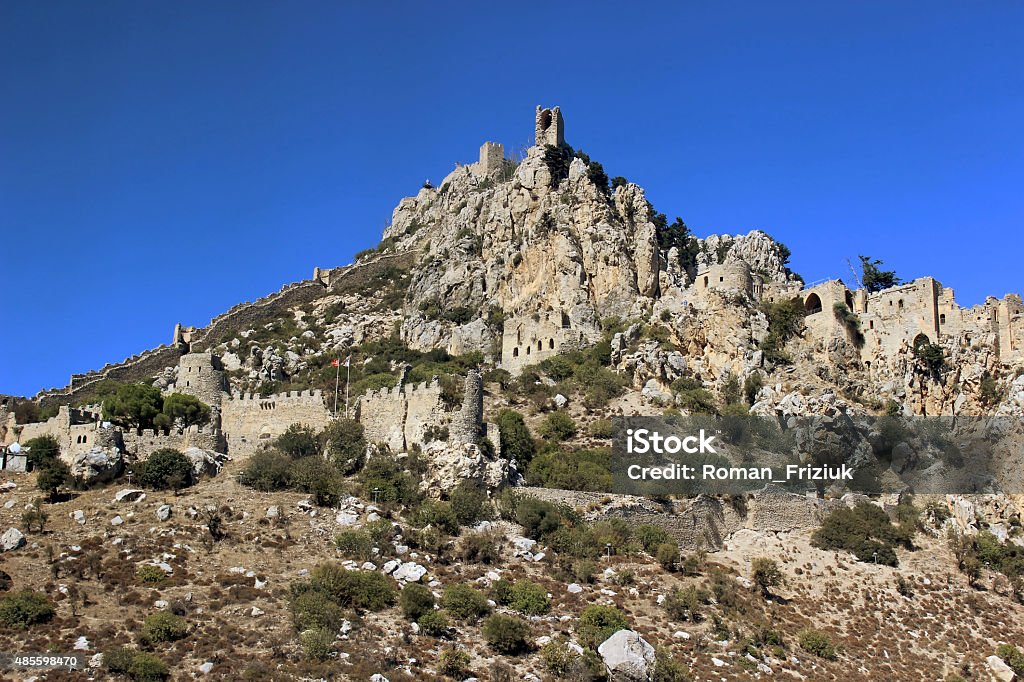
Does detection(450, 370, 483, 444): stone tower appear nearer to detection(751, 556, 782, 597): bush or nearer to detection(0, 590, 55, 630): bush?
detection(751, 556, 782, 597): bush

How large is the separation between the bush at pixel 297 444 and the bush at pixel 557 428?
993 centimetres

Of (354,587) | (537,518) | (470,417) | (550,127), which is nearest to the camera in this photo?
(354,587)

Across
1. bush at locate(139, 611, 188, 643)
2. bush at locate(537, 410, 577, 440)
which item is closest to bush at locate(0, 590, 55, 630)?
bush at locate(139, 611, 188, 643)

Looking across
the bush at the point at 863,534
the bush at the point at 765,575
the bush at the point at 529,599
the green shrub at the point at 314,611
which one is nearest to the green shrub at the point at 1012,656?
the bush at the point at 863,534

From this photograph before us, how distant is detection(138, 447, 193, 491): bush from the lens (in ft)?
125

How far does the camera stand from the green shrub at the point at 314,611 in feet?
92.6

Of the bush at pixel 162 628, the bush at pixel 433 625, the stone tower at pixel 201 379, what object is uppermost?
the stone tower at pixel 201 379

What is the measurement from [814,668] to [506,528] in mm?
11008

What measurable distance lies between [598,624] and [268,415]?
61.2 ft

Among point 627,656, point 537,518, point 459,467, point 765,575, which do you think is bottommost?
point 627,656

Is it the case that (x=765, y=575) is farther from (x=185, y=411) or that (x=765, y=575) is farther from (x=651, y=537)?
(x=185, y=411)

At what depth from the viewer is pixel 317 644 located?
1061 inches

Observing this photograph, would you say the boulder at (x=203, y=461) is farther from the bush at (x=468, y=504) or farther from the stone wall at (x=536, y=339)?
the stone wall at (x=536, y=339)

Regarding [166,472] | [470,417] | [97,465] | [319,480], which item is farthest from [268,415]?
[470,417]
